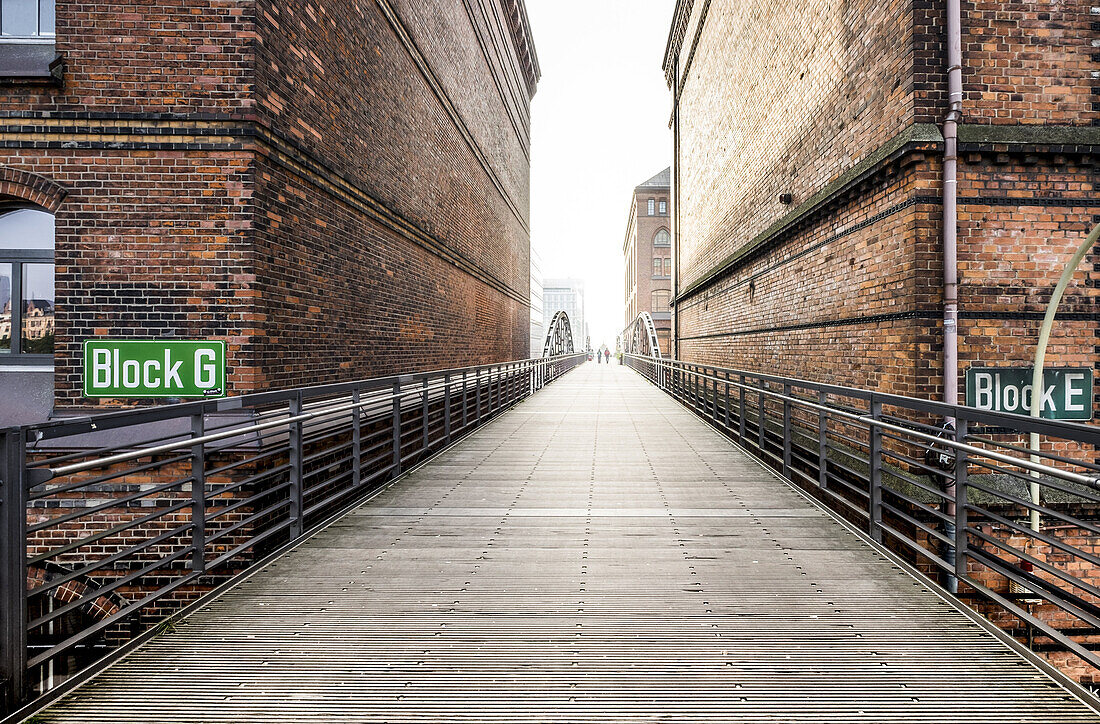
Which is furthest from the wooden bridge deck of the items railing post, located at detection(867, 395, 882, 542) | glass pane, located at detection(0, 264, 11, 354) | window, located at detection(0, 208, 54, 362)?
glass pane, located at detection(0, 264, 11, 354)

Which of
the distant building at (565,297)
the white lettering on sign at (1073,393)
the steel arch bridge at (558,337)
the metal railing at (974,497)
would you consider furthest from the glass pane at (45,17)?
the distant building at (565,297)

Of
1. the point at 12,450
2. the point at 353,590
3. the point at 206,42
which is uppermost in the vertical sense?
the point at 206,42

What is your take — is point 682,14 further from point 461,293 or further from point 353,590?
point 353,590

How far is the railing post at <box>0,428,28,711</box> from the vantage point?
233cm

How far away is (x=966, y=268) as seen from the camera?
207 inches

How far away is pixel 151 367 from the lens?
5.41 m

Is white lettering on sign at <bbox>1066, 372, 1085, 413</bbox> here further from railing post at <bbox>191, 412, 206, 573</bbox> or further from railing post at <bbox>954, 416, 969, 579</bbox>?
railing post at <bbox>191, 412, 206, 573</bbox>

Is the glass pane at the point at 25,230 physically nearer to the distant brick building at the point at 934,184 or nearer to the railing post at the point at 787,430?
the railing post at the point at 787,430

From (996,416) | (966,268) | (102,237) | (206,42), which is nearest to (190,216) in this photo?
(102,237)

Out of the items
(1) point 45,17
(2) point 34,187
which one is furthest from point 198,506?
(1) point 45,17

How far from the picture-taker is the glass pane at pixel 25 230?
6.11 m

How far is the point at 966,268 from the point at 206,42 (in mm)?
6868

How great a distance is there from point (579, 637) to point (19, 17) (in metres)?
7.44

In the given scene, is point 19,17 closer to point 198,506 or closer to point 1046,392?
point 198,506
